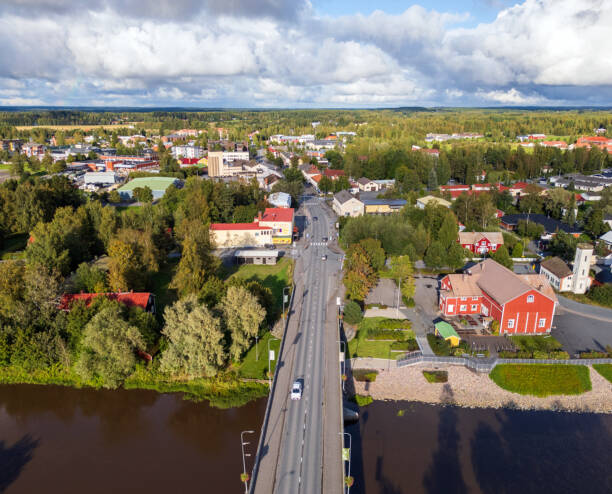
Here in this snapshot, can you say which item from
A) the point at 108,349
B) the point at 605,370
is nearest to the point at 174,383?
the point at 108,349

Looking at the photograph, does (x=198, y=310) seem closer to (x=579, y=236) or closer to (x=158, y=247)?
(x=158, y=247)

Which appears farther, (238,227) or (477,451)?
(238,227)

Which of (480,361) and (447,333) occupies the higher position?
(447,333)

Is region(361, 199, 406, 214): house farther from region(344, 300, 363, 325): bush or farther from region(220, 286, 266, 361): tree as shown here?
region(220, 286, 266, 361): tree

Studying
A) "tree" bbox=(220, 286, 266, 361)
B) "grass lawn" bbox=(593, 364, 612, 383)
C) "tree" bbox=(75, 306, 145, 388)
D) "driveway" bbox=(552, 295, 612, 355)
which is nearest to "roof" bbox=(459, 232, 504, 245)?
"driveway" bbox=(552, 295, 612, 355)

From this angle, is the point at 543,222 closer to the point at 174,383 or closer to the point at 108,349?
the point at 174,383
